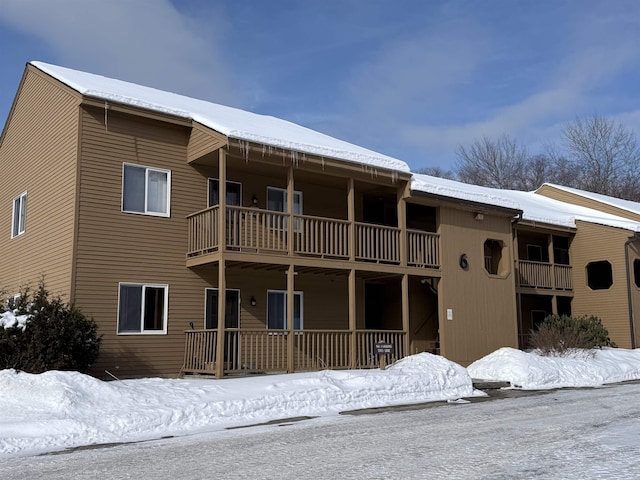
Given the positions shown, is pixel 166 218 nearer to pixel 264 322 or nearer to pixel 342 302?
pixel 264 322

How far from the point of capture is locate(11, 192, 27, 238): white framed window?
63.3 feet

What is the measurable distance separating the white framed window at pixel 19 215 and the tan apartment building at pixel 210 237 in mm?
72

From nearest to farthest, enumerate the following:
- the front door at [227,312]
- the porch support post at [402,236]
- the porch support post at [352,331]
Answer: the front door at [227,312] → the porch support post at [352,331] → the porch support post at [402,236]

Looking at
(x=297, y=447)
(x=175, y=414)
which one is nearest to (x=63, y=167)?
(x=175, y=414)

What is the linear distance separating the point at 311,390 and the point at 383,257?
21.2ft

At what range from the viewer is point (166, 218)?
56.1 ft

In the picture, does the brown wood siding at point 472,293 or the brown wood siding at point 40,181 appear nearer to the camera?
the brown wood siding at point 40,181

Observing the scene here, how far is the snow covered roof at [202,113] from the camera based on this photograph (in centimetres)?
1620

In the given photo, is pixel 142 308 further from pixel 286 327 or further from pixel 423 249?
pixel 423 249

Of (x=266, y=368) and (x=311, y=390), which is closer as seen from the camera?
(x=311, y=390)

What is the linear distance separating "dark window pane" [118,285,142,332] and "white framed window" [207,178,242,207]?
3.10 meters

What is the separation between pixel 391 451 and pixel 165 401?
495 centimetres

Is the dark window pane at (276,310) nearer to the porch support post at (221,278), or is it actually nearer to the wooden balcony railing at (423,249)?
the porch support post at (221,278)

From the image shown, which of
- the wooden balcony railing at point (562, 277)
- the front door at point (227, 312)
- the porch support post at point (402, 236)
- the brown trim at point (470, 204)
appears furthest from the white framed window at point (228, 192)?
the wooden balcony railing at point (562, 277)
